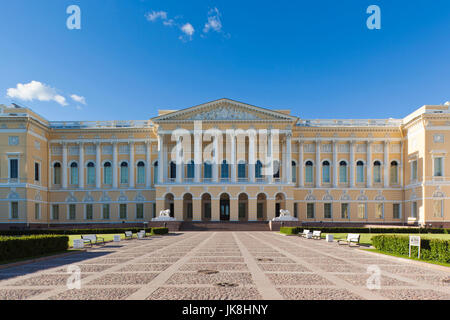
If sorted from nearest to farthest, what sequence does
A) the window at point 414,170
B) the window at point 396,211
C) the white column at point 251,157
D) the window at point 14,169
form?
1. the window at point 14,169
2. the window at point 414,170
3. the white column at point 251,157
4. the window at point 396,211

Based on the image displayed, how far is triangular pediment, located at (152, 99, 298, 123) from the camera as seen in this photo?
48.1m

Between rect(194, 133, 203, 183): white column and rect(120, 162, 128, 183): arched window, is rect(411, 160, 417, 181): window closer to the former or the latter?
rect(194, 133, 203, 183): white column

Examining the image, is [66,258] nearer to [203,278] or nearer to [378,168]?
[203,278]

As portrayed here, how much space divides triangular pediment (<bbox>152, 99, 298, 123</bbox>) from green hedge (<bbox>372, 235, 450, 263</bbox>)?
31092 millimetres

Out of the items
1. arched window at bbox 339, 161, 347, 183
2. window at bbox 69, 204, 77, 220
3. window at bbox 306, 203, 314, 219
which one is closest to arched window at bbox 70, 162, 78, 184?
window at bbox 69, 204, 77, 220

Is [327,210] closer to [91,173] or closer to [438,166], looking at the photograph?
[438,166]

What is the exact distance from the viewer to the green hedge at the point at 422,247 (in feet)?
46.2

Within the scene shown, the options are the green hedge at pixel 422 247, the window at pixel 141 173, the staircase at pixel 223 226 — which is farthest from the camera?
the window at pixel 141 173

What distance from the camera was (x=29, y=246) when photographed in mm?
16312

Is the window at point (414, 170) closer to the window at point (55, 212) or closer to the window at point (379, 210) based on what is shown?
the window at point (379, 210)

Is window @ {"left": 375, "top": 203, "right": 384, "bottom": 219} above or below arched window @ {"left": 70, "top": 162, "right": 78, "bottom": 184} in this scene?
below

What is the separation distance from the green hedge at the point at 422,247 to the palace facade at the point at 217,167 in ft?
96.6

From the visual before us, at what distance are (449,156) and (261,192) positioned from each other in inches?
941

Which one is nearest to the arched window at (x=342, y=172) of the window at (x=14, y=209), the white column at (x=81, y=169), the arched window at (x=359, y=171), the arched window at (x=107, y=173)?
the arched window at (x=359, y=171)
